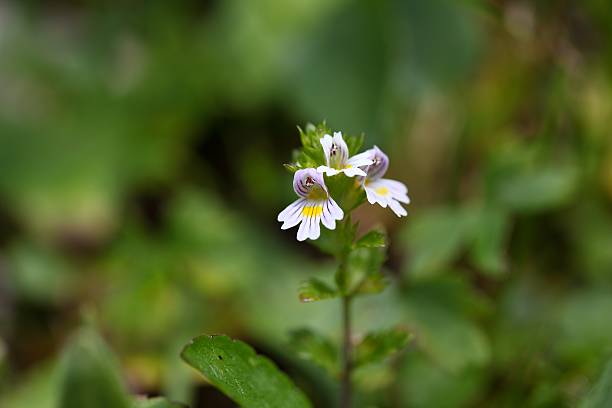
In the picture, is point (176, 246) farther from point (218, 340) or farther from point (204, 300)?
point (218, 340)

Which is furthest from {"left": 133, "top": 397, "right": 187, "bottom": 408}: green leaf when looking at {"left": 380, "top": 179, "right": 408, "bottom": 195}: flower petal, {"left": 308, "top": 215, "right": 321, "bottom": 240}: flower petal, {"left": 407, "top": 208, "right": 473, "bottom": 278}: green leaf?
{"left": 407, "top": 208, "right": 473, "bottom": 278}: green leaf

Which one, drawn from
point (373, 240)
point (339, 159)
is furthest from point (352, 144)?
point (373, 240)

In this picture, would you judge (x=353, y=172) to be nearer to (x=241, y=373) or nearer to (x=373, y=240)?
(x=373, y=240)

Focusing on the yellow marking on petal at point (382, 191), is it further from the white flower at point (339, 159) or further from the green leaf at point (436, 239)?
the green leaf at point (436, 239)

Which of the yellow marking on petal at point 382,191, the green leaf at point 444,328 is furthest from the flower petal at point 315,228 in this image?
the green leaf at point 444,328

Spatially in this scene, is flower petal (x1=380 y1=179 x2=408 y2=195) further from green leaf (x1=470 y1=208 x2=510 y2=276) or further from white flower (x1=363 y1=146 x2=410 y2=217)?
green leaf (x1=470 y1=208 x2=510 y2=276)

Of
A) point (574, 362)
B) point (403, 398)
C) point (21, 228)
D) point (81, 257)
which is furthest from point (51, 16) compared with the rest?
point (574, 362)
